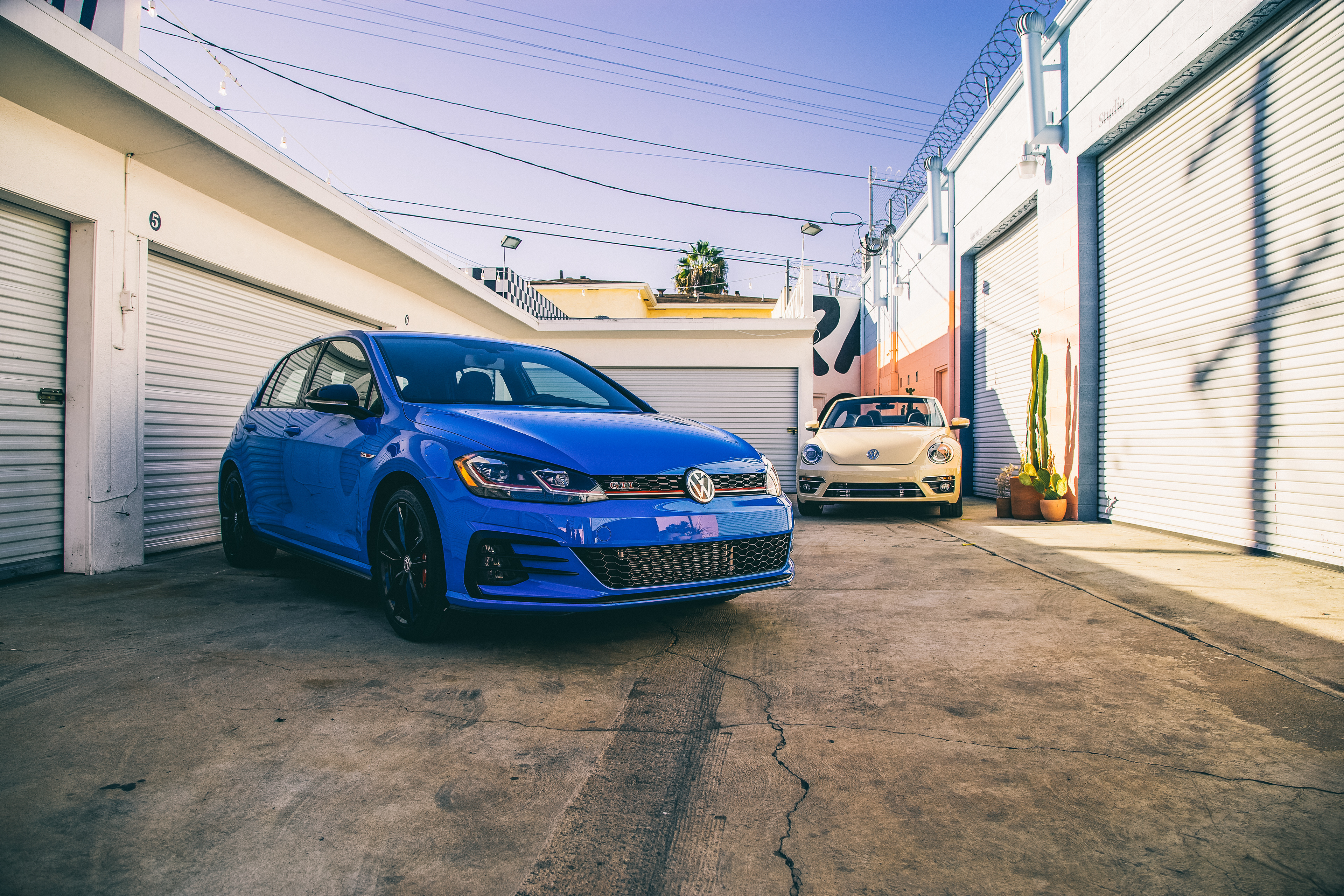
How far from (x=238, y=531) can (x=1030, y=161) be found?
30.0 feet

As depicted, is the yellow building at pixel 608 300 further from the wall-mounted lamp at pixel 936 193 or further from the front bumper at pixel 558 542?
the front bumper at pixel 558 542

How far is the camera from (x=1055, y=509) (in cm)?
827

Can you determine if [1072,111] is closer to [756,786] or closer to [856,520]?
[856,520]

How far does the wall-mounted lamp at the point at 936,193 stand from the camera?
13938mm

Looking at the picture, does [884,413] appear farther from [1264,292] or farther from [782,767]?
[782,767]

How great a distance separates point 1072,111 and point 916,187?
7026 mm

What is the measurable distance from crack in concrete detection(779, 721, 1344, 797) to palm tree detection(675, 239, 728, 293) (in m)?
37.8

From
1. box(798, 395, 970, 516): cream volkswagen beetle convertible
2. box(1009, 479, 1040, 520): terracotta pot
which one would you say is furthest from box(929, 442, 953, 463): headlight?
box(1009, 479, 1040, 520): terracotta pot

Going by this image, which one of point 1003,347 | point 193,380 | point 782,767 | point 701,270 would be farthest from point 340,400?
point 701,270

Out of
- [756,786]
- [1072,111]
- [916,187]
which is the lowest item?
[756,786]

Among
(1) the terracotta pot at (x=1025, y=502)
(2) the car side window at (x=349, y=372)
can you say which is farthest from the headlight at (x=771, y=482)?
(1) the terracotta pot at (x=1025, y=502)

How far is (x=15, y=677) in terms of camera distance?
281 cm

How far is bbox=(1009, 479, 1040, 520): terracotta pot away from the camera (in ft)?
28.1

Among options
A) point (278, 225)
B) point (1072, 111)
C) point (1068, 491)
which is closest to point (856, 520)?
point (1068, 491)
